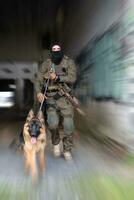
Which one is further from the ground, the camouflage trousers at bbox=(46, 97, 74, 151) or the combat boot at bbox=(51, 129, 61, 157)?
the camouflage trousers at bbox=(46, 97, 74, 151)

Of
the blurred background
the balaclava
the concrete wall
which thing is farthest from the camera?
the concrete wall

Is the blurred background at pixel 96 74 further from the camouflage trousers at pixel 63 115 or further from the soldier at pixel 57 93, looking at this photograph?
the soldier at pixel 57 93

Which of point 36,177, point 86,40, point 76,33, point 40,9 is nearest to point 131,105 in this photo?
point 36,177

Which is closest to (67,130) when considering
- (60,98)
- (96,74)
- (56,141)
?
(56,141)

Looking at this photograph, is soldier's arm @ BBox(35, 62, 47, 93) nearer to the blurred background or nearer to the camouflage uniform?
the camouflage uniform

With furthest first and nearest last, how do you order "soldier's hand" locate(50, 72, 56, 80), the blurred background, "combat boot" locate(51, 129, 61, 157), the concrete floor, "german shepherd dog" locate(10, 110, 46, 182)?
"combat boot" locate(51, 129, 61, 157)
"soldier's hand" locate(50, 72, 56, 80)
the blurred background
"german shepherd dog" locate(10, 110, 46, 182)
the concrete floor

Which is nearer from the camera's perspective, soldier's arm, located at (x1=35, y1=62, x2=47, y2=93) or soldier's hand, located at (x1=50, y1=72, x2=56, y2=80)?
soldier's hand, located at (x1=50, y1=72, x2=56, y2=80)

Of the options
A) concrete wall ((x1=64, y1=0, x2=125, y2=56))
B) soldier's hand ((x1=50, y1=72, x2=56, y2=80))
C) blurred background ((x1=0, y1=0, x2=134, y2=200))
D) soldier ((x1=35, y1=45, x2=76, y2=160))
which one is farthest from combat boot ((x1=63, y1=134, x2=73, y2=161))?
concrete wall ((x1=64, y1=0, x2=125, y2=56))

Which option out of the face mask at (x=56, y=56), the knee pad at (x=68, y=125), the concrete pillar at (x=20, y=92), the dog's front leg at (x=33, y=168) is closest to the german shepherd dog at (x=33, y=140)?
the dog's front leg at (x=33, y=168)

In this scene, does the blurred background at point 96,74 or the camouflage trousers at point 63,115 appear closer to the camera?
the blurred background at point 96,74

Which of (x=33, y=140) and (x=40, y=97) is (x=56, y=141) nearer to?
(x=40, y=97)

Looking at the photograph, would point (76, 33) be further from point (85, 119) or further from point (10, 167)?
point (10, 167)

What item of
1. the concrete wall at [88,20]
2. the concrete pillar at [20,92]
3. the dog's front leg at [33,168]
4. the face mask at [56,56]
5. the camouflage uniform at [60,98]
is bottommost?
the concrete pillar at [20,92]

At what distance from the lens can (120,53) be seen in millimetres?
9555
